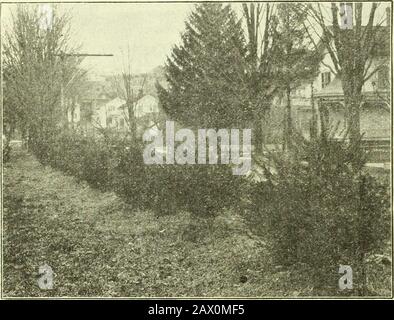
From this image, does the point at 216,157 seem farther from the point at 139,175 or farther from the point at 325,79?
the point at 325,79

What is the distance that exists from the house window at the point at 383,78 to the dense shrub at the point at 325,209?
4.36ft

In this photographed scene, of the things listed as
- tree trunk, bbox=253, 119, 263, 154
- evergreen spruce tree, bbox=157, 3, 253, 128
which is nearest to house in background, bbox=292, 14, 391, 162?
tree trunk, bbox=253, 119, 263, 154

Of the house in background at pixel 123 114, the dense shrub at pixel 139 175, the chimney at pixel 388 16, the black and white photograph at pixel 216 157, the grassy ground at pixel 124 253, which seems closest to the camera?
the black and white photograph at pixel 216 157

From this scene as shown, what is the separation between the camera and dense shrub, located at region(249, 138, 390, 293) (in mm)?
5172

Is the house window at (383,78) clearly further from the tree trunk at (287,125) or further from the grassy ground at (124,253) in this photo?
the grassy ground at (124,253)

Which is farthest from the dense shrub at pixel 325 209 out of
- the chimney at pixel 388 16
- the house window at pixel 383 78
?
the chimney at pixel 388 16

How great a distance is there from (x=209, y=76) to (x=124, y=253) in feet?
9.30

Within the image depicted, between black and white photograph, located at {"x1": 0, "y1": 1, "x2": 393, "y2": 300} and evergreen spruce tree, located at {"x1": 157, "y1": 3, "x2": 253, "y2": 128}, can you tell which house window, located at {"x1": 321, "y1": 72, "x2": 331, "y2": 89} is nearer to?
black and white photograph, located at {"x1": 0, "y1": 1, "x2": 393, "y2": 300}

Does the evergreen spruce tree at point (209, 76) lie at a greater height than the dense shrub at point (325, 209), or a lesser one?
greater

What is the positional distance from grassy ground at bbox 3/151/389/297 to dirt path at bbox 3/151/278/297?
0.01m

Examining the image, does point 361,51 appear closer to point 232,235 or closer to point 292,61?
point 292,61

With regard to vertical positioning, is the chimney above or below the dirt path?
above

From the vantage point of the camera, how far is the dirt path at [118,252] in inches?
236

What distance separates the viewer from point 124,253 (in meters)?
6.46
